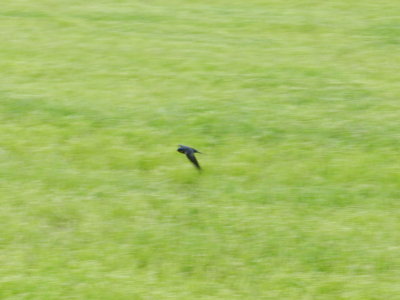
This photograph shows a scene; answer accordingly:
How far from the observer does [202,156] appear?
703 cm

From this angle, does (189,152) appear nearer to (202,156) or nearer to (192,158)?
(192,158)

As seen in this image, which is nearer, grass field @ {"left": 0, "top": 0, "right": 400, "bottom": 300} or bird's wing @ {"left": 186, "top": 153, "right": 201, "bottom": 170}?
grass field @ {"left": 0, "top": 0, "right": 400, "bottom": 300}

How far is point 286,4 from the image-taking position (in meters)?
12.3

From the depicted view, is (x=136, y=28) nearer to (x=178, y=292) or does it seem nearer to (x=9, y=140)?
(x=9, y=140)

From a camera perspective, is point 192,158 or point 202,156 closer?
point 192,158

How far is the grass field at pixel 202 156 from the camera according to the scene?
5234mm

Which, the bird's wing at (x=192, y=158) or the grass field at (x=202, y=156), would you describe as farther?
the bird's wing at (x=192, y=158)

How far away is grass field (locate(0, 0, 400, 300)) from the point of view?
523 cm

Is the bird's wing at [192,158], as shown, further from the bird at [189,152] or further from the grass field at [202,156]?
the grass field at [202,156]

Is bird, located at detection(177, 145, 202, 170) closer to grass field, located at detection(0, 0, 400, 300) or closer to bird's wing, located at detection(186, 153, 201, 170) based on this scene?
bird's wing, located at detection(186, 153, 201, 170)

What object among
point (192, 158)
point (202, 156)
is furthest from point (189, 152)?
point (202, 156)

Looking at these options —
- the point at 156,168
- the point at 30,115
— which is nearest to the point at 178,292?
the point at 156,168

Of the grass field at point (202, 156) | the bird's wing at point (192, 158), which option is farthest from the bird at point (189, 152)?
the grass field at point (202, 156)

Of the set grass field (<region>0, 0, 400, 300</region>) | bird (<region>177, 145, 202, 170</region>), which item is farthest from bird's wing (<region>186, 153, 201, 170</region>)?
grass field (<region>0, 0, 400, 300</region>)
